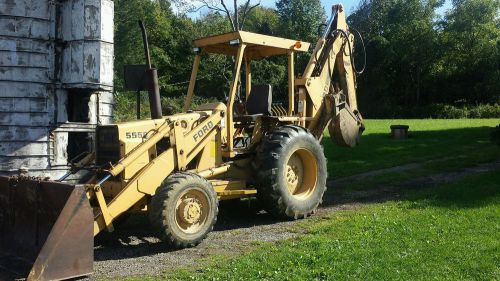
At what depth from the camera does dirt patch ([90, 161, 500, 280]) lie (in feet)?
21.0

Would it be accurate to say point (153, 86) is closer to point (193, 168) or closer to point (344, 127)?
point (193, 168)

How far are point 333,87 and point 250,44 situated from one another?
8.86 feet

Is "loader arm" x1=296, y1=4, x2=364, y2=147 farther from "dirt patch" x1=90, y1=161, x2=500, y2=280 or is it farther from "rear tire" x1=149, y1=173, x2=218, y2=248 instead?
"rear tire" x1=149, y1=173, x2=218, y2=248

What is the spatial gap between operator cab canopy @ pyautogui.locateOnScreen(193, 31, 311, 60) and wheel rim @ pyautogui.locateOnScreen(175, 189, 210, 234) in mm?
2572

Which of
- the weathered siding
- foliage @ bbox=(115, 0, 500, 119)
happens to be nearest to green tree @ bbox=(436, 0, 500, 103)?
foliage @ bbox=(115, 0, 500, 119)

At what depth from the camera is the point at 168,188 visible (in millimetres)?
6809

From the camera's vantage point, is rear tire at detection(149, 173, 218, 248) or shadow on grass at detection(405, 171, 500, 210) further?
shadow on grass at detection(405, 171, 500, 210)

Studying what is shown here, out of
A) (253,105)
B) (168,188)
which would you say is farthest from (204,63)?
(168,188)

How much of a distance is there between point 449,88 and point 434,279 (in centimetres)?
4808

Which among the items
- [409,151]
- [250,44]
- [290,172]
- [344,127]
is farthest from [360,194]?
[409,151]

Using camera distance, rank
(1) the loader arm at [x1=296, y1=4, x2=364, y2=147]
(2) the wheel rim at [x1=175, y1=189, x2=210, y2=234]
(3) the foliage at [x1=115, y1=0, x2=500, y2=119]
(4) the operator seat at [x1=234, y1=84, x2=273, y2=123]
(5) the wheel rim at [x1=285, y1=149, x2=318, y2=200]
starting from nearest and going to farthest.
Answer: (2) the wheel rim at [x1=175, y1=189, x2=210, y2=234], (5) the wheel rim at [x1=285, y1=149, x2=318, y2=200], (4) the operator seat at [x1=234, y1=84, x2=273, y2=123], (1) the loader arm at [x1=296, y1=4, x2=364, y2=147], (3) the foliage at [x1=115, y1=0, x2=500, y2=119]

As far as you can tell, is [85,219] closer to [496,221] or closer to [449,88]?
[496,221]

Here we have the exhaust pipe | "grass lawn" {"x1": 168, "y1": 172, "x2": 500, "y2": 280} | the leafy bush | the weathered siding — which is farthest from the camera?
the leafy bush

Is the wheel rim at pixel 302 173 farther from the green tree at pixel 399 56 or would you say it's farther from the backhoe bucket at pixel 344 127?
the green tree at pixel 399 56
